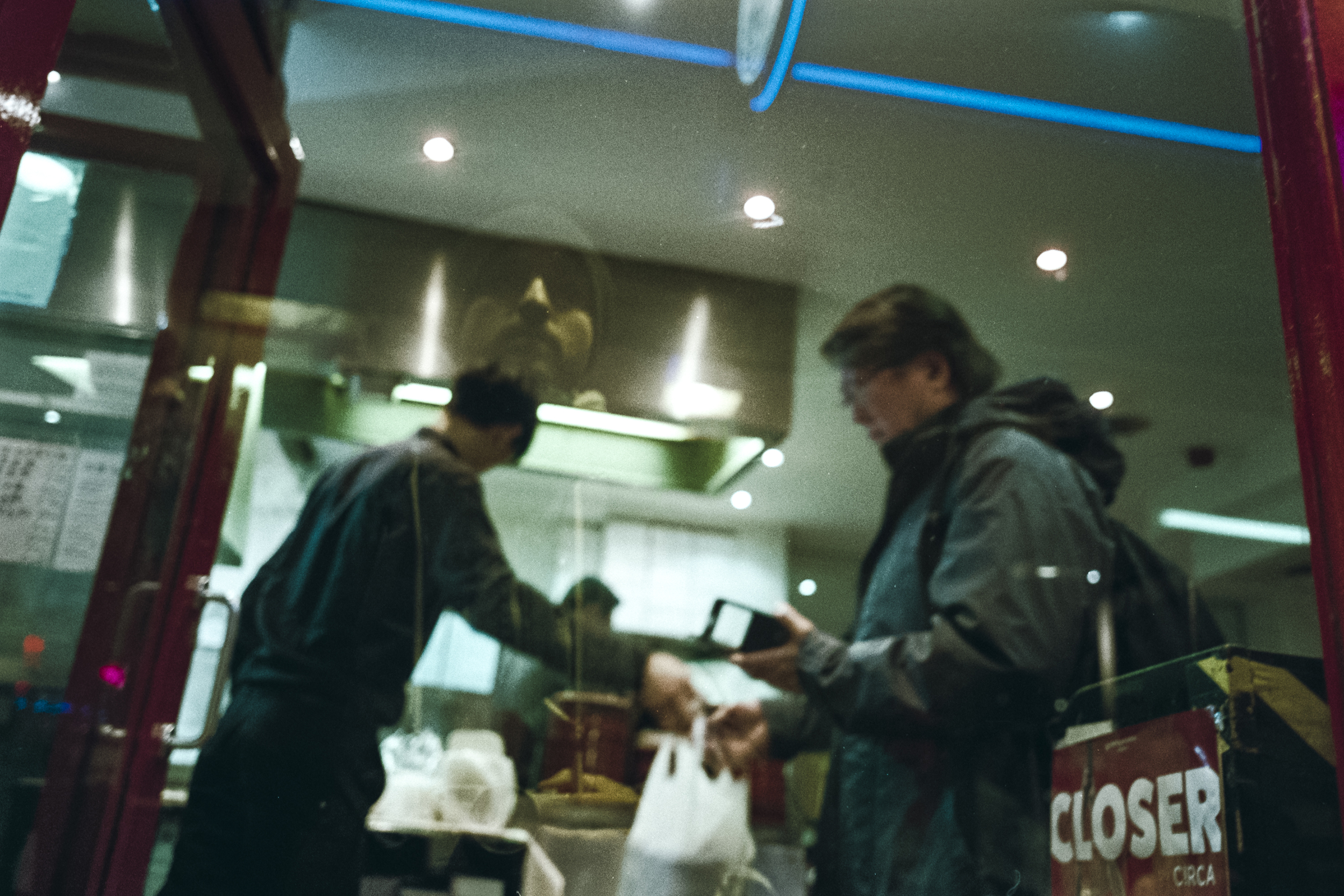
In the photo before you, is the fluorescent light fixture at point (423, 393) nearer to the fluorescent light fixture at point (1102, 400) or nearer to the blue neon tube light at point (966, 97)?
the blue neon tube light at point (966, 97)

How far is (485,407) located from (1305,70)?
1.08m

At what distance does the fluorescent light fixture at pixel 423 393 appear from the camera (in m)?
1.47

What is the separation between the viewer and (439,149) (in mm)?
1436

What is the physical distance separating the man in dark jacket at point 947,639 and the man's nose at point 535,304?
1.42 feet

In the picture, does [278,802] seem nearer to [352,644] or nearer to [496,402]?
[352,644]

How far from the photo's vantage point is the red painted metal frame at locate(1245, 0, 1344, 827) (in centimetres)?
68

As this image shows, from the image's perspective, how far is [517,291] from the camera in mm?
1534

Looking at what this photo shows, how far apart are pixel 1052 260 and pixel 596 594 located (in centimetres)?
79

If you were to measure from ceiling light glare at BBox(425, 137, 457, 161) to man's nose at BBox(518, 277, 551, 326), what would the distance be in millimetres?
215

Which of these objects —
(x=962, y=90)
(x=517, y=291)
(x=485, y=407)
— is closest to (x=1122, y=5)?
(x=962, y=90)

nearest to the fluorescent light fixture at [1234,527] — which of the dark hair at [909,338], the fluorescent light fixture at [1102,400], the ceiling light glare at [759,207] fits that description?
the fluorescent light fixture at [1102,400]

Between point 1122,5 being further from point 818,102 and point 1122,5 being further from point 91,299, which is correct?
point 91,299

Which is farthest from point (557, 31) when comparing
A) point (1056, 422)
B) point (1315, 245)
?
point (1315, 245)

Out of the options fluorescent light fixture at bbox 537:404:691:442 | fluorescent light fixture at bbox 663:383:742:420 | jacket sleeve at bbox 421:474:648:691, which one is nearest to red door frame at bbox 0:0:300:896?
jacket sleeve at bbox 421:474:648:691
